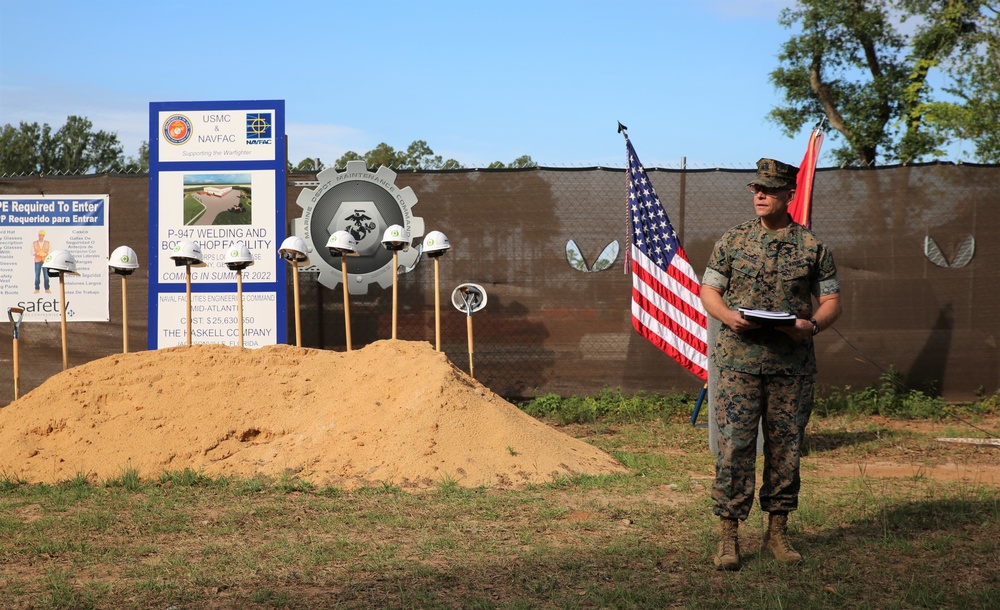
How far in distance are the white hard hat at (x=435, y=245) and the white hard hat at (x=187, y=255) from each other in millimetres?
2058

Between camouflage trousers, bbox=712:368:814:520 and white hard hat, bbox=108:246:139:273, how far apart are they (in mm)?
6097

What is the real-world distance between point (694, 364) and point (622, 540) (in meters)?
3.95

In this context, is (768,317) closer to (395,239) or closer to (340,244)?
(395,239)

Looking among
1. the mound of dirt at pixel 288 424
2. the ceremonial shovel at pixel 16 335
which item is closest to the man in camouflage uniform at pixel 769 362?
the mound of dirt at pixel 288 424

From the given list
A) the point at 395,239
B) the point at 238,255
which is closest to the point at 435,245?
the point at 395,239

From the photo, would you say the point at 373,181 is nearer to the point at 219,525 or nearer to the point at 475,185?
the point at 475,185

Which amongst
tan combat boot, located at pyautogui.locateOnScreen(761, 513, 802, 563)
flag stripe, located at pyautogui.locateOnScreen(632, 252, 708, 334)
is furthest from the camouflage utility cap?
flag stripe, located at pyautogui.locateOnScreen(632, 252, 708, 334)

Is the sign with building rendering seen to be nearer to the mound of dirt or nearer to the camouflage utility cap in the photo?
the mound of dirt

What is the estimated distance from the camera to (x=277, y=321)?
360 inches

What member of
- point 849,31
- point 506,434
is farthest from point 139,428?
point 849,31

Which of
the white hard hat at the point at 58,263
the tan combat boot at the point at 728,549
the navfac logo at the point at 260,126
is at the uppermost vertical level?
the navfac logo at the point at 260,126

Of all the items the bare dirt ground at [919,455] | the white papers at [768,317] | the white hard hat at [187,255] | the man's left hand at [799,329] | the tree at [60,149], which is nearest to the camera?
the white papers at [768,317]

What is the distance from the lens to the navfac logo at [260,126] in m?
9.21

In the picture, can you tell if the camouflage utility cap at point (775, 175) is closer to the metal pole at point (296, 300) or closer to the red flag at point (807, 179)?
the red flag at point (807, 179)
